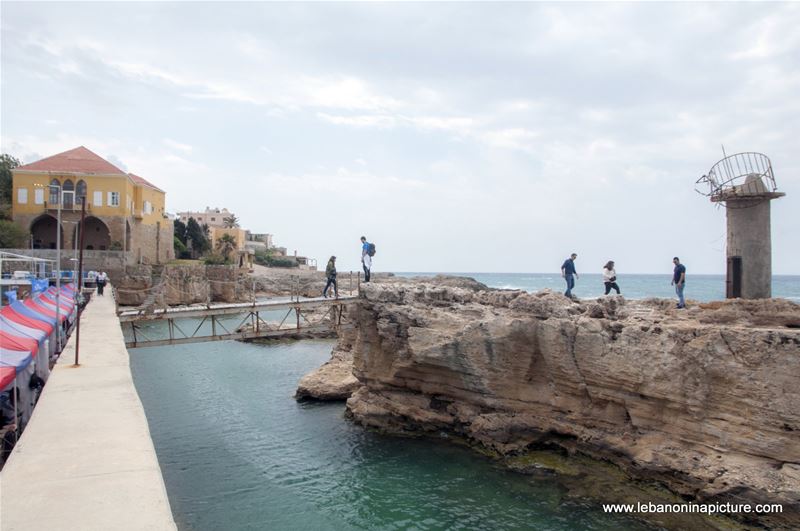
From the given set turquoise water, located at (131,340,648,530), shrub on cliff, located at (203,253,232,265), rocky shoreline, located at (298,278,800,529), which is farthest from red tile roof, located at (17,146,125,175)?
rocky shoreline, located at (298,278,800,529)

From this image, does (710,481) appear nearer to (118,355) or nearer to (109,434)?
(109,434)

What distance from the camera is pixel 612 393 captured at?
15664 millimetres

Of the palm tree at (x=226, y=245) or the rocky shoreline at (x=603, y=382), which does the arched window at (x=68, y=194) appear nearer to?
the palm tree at (x=226, y=245)

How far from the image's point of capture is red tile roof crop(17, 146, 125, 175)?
51734 millimetres

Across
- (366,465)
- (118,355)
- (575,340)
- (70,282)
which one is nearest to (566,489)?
(575,340)

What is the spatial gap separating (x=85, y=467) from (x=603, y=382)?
13.6m

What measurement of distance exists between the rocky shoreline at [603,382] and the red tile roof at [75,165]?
1745 inches

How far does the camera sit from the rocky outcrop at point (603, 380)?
12.7 m

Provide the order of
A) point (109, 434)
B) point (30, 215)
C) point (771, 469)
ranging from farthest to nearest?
point (30, 215) → point (771, 469) → point (109, 434)

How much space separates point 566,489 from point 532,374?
12.5ft

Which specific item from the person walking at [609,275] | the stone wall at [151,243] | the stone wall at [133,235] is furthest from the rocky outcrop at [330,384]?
the stone wall at [151,243]

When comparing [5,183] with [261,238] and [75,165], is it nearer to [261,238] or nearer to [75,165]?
[75,165]

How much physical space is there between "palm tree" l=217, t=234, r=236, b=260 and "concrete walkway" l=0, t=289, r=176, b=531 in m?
68.3

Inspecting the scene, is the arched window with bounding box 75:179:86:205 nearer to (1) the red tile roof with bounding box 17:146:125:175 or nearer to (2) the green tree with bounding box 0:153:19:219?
(1) the red tile roof with bounding box 17:146:125:175
